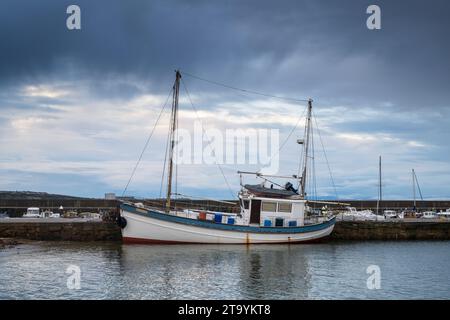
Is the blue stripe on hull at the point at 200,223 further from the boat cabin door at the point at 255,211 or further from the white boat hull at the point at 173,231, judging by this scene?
the boat cabin door at the point at 255,211

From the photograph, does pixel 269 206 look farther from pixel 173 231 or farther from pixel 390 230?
pixel 390 230

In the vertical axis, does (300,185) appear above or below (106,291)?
above

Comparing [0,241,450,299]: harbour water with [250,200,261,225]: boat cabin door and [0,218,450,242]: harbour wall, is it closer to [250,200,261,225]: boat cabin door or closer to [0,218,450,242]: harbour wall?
[250,200,261,225]: boat cabin door

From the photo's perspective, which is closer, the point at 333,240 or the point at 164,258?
the point at 164,258

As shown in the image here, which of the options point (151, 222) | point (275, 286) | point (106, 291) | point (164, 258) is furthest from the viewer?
point (151, 222)

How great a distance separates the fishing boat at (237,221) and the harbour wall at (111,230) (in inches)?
134

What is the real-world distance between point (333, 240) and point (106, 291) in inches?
1104

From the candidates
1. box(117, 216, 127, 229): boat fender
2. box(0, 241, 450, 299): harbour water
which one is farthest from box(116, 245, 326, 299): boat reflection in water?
box(117, 216, 127, 229): boat fender

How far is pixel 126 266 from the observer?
92.6ft

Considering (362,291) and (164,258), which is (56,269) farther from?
(362,291)

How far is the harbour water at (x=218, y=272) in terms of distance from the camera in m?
22.4

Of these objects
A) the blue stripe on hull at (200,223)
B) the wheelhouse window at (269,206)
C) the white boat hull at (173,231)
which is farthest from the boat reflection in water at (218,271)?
the wheelhouse window at (269,206)

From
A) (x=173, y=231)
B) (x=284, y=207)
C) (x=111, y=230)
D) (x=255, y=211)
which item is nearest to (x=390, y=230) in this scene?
(x=284, y=207)
